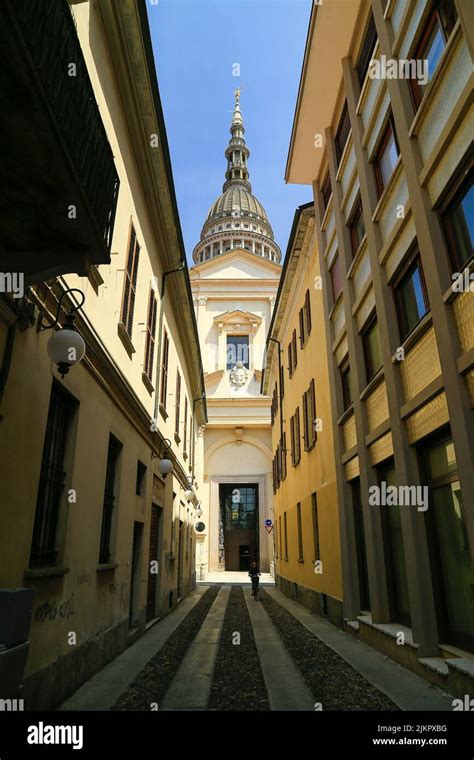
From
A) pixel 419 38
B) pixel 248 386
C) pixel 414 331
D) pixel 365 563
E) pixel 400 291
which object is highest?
pixel 248 386

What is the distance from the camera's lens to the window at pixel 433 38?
19.9 feet

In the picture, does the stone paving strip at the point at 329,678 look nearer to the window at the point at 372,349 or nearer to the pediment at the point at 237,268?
the window at the point at 372,349

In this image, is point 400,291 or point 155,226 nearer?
point 400,291

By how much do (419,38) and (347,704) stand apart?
860 cm

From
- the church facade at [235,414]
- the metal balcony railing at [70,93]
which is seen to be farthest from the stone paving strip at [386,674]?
the church facade at [235,414]

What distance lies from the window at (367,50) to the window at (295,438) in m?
10.1

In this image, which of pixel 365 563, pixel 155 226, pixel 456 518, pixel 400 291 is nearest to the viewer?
pixel 456 518

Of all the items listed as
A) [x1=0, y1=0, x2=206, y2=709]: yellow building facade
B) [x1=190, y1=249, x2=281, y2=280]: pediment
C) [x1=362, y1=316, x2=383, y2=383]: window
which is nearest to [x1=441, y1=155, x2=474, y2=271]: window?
[x1=362, y1=316, x2=383, y2=383]: window

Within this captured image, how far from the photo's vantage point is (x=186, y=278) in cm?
1404

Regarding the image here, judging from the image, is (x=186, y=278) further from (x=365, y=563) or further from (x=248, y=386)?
(x=248, y=386)

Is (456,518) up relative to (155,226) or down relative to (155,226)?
down

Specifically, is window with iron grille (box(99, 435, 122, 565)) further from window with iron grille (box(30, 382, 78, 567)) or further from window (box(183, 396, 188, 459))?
window (box(183, 396, 188, 459))

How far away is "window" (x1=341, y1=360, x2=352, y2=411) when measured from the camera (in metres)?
10.9
